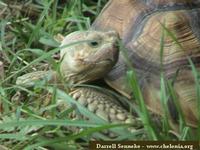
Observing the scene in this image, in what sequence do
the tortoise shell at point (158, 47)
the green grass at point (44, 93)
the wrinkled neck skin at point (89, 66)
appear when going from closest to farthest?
the green grass at point (44, 93) < the tortoise shell at point (158, 47) < the wrinkled neck skin at point (89, 66)

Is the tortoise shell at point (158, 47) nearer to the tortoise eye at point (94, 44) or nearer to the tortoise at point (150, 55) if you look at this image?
the tortoise at point (150, 55)

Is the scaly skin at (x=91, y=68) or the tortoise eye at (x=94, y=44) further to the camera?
the tortoise eye at (x=94, y=44)

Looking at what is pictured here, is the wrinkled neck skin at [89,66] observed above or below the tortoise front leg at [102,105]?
above

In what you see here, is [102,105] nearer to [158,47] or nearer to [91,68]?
[91,68]

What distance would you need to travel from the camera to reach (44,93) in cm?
290

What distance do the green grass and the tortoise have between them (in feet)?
0.24

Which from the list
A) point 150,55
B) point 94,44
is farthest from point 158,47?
point 94,44

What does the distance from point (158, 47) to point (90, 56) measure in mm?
303

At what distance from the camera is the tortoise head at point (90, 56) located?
9.25 feet

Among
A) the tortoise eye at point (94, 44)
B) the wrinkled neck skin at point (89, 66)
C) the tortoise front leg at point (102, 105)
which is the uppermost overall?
the tortoise eye at point (94, 44)

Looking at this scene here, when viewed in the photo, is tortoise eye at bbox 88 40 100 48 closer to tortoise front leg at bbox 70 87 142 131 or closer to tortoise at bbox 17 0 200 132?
tortoise at bbox 17 0 200 132

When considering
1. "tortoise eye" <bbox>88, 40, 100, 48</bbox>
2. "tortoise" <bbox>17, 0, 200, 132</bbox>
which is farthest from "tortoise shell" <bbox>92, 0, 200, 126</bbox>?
"tortoise eye" <bbox>88, 40, 100, 48</bbox>

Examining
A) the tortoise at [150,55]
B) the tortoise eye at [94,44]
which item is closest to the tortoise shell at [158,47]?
the tortoise at [150,55]

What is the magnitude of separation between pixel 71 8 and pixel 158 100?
1.32 meters
